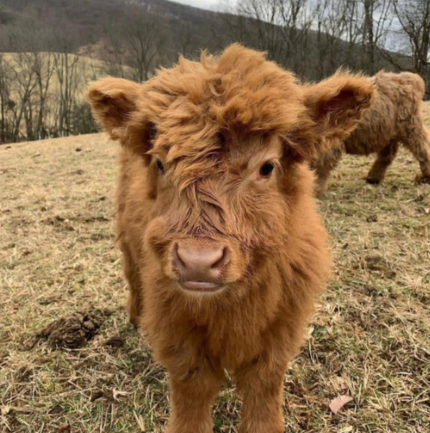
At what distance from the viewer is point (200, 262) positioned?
5.22 feet

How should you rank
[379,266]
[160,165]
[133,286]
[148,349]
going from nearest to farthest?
[160,165] → [148,349] → [133,286] → [379,266]

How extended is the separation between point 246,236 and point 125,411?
6.04 ft

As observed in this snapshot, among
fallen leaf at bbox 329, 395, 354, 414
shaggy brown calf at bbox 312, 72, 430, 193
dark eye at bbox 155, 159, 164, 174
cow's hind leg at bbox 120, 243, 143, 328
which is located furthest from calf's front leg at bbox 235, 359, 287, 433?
shaggy brown calf at bbox 312, 72, 430, 193

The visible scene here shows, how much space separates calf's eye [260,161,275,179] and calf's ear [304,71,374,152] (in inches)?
15.2

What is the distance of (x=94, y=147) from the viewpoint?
53.2 ft

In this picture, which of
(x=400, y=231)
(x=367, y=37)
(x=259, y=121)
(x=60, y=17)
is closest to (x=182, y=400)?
(x=259, y=121)

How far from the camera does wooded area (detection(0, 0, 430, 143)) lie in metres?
34.7

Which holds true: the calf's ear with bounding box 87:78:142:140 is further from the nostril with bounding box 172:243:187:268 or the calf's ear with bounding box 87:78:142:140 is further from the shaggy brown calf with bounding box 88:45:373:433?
the nostril with bounding box 172:243:187:268

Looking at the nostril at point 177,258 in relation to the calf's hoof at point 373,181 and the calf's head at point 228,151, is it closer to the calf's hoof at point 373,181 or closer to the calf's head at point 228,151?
the calf's head at point 228,151

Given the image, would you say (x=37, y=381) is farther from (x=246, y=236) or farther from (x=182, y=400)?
(x=246, y=236)

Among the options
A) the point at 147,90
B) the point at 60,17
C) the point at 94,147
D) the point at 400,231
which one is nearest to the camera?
the point at 147,90

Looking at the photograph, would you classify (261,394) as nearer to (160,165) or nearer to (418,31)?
(160,165)

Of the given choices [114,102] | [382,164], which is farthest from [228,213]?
[382,164]

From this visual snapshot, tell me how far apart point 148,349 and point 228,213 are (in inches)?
84.0
